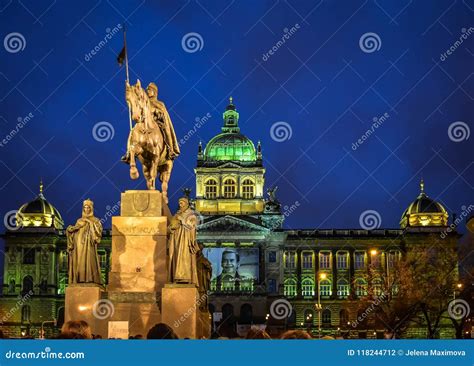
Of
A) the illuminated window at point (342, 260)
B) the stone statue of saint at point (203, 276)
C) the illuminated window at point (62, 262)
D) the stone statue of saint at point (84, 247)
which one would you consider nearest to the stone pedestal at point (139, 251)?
the stone statue of saint at point (84, 247)

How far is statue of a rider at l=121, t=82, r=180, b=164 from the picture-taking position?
2281 centimetres

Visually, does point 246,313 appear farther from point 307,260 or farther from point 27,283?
point 27,283

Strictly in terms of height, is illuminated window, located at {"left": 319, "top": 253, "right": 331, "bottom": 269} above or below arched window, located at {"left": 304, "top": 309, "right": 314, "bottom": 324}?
above

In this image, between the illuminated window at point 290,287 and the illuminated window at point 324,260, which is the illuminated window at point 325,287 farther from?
the illuminated window at point 290,287

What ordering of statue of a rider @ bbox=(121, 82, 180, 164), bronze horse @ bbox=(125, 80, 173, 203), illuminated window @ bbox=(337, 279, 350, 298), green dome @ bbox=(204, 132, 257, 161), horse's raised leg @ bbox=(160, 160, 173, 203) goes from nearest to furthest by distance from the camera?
1. bronze horse @ bbox=(125, 80, 173, 203)
2. statue of a rider @ bbox=(121, 82, 180, 164)
3. horse's raised leg @ bbox=(160, 160, 173, 203)
4. illuminated window @ bbox=(337, 279, 350, 298)
5. green dome @ bbox=(204, 132, 257, 161)

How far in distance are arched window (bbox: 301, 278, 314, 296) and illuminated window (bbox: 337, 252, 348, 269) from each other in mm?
5122

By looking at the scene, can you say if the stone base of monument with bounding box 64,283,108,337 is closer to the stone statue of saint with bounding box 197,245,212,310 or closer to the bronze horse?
the bronze horse

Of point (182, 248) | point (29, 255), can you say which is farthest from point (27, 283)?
point (182, 248)

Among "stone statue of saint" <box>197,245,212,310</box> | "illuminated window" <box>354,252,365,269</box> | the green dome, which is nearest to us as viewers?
"stone statue of saint" <box>197,245,212,310</box>

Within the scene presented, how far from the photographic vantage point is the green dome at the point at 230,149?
136 m

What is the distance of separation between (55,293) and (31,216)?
1281cm

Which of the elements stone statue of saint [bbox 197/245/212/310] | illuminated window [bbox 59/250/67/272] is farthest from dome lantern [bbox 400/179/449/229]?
stone statue of saint [bbox 197/245/212/310]
